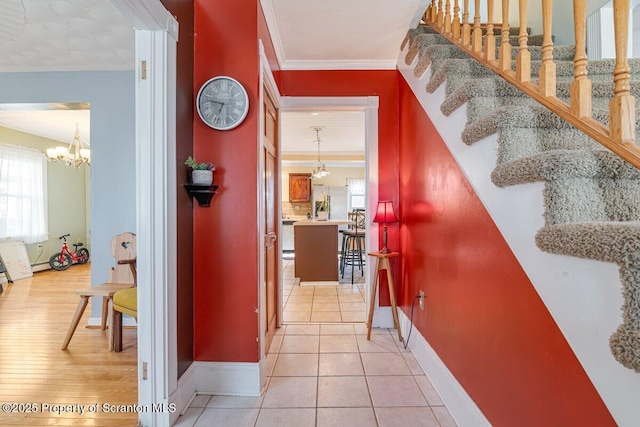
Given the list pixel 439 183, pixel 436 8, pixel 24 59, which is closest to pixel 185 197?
pixel 439 183

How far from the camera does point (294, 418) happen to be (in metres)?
1.75

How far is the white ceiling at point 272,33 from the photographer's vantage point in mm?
2250

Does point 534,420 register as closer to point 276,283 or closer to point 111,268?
point 276,283

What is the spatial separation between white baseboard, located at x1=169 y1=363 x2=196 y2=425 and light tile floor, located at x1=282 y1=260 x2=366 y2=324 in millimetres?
1408

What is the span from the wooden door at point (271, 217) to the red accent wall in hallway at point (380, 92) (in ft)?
1.44

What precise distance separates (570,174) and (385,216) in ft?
5.98

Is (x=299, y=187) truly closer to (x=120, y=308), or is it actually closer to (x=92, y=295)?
(x=92, y=295)

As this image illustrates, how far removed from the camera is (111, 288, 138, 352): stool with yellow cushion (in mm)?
2371

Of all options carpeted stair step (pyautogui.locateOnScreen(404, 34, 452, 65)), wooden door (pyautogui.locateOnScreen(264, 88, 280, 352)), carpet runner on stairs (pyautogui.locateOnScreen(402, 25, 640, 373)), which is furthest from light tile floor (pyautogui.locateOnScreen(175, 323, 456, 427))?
carpeted stair step (pyautogui.locateOnScreen(404, 34, 452, 65))

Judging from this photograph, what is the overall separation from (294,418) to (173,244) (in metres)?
1.21

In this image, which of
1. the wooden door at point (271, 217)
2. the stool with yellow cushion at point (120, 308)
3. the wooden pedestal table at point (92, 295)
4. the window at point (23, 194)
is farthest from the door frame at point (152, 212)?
the window at point (23, 194)

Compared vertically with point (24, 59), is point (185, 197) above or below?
below

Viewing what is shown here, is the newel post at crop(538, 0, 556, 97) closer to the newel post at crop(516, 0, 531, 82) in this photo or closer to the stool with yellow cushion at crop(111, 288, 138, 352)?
the newel post at crop(516, 0, 531, 82)

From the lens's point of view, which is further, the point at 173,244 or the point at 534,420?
the point at 173,244
